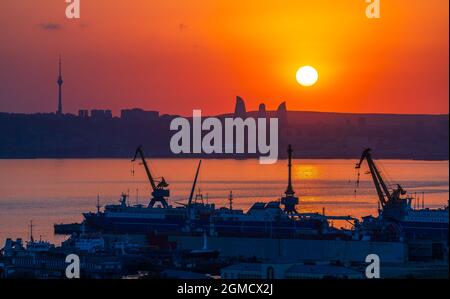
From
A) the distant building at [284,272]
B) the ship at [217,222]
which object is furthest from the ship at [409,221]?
the distant building at [284,272]

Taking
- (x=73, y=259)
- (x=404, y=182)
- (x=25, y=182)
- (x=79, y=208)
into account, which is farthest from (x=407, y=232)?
(x=25, y=182)

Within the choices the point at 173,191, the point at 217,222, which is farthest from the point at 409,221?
the point at 173,191

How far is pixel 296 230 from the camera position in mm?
22219

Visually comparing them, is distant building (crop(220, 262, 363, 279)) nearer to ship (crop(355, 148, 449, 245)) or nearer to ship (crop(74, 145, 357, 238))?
ship (crop(74, 145, 357, 238))

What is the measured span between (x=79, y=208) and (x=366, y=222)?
14072 mm

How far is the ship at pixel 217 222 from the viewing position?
72.7 feet

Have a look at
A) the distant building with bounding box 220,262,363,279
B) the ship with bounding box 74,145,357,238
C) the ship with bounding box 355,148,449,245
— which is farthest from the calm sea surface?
the distant building with bounding box 220,262,363,279

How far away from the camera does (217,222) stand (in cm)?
2300

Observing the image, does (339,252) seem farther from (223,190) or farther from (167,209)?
(223,190)

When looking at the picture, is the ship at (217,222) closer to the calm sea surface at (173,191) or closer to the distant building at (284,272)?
the calm sea surface at (173,191)

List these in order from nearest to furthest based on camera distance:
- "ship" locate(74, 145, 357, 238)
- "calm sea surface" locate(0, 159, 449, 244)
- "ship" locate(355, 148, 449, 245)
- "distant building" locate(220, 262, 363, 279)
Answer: "distant building" locate(220, 262, 363, 279) → "ship" locate(355, 148, 449, 245) → "ship" locate(74, 145, 357, 238) → "calm sea surface" locate(0, 159, 449, 244)

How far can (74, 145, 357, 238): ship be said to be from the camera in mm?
22172

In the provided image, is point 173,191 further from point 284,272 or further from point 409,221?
point 284,272

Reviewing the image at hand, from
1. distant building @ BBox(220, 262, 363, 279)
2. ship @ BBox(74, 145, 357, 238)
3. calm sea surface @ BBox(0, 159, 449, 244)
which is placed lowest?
distant building @ BBox(220, 262, 363, 279)
